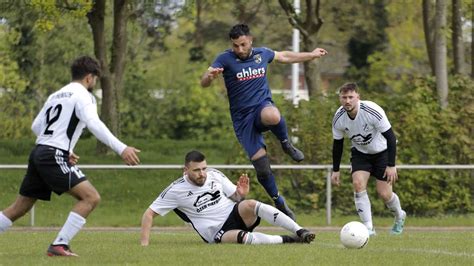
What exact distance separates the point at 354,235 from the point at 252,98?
9.74ft

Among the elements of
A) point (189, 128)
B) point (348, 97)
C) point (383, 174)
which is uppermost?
point (348, 97)

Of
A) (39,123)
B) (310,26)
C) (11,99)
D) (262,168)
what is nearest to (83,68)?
(39,123)

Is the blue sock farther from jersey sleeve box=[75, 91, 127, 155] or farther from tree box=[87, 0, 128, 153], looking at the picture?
tree box=[87, 0, 128, 153]

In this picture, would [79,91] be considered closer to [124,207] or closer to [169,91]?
[124,207]

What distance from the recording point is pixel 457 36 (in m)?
27.8

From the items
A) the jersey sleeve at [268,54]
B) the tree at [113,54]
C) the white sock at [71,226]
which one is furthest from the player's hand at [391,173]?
the tree at [113,54]

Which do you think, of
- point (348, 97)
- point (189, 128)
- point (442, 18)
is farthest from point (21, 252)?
point (189, 128)

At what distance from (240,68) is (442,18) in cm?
1119

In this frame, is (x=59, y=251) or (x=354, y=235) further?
(x=354, y=235)

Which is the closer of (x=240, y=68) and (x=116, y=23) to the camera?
(x=240, y=68)

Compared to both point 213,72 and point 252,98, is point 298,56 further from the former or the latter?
point 213,72

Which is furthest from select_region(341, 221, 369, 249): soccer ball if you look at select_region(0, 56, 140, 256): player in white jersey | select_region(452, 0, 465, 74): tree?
select_region(452, 0, 465, 74): tree

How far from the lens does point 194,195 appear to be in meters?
14.1

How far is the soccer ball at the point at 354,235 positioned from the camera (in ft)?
42.1
